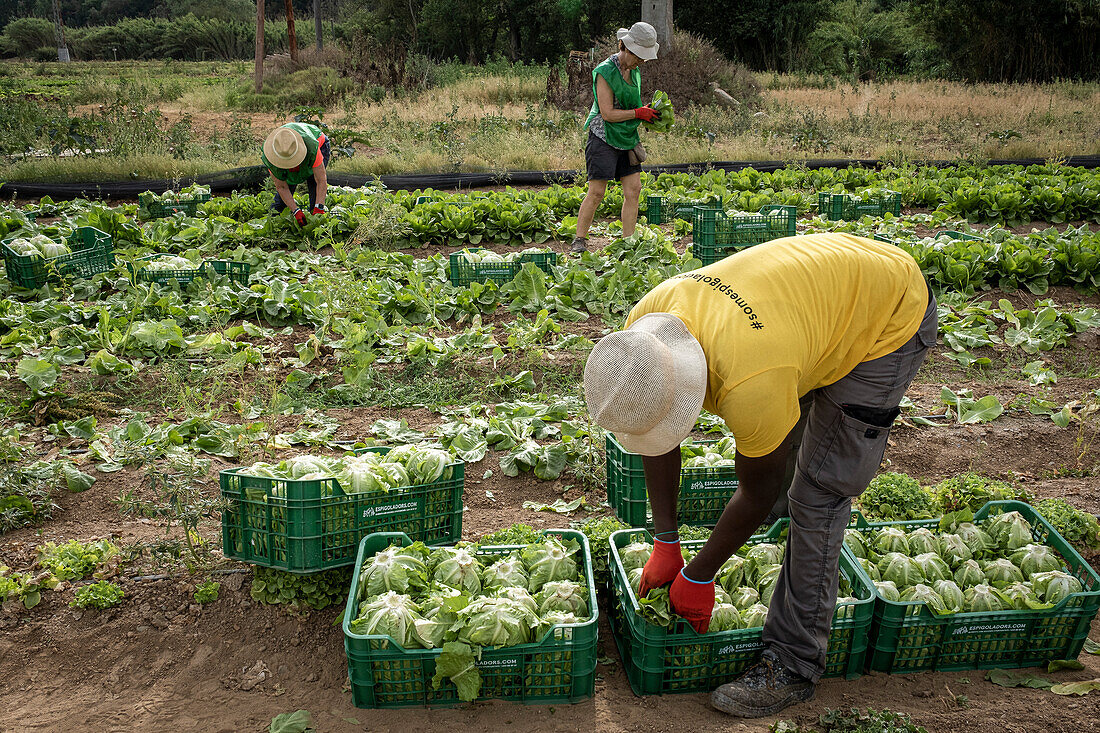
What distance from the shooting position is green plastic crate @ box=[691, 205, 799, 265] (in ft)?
24.3

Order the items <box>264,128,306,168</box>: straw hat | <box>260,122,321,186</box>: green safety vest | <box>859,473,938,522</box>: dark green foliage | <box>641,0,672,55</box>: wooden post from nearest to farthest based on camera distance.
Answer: <box>859,473,938,522</box>: dark green foliage → <box>264,128,306,168</box>: straw hat → <box>260,122,321,186</box>: green safety vest → <box>641,0,672,55</box>: wooden post

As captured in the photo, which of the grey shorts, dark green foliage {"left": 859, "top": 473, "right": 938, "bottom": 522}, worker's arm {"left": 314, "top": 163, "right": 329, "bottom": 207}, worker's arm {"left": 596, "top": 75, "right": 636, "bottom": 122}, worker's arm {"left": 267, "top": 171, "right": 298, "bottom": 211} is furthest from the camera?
worker's arm {"left": 267, "top": 171, "right": 298, "bottom": 211}

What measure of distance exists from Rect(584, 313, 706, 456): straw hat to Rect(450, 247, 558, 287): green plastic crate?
4.60 meters

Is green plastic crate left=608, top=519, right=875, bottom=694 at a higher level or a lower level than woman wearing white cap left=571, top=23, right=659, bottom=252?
lower

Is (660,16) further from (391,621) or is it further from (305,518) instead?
(391,621)

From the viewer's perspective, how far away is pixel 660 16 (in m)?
17.1

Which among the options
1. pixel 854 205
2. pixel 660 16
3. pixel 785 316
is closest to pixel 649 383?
pixel 785 316

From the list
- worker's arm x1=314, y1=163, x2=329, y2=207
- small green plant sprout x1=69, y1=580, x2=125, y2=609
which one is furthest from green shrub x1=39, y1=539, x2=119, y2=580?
worker's arm x1=314, y1=163, x2=329, y2=207

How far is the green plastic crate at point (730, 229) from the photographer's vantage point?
24.3 feet

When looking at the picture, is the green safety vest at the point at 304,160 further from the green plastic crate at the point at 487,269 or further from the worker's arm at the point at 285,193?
the green plastic crate at the point at 487,269

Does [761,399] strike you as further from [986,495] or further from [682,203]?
[682,203]

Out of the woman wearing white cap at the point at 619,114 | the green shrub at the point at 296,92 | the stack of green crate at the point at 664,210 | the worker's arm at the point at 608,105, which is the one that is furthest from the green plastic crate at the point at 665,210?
the green shrub at the point at 296,92

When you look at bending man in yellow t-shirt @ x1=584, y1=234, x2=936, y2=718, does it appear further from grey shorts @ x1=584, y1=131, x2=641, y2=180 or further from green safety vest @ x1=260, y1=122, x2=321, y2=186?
green safety vest @ x1=260, y1=122, x2=321, y2=186

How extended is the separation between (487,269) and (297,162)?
2254mm
